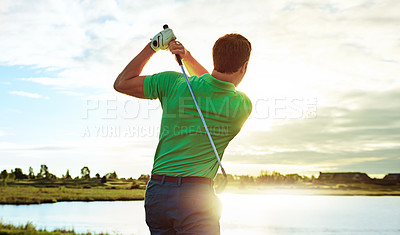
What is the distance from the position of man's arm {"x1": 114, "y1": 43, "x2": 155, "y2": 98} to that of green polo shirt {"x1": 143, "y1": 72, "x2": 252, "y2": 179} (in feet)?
0.36

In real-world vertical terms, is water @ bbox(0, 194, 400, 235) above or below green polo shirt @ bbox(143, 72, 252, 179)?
below

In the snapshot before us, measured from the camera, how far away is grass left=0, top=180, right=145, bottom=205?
76438mm

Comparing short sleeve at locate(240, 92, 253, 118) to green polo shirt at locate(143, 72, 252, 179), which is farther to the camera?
short sleeve at locate(240, 92, 253, 118)

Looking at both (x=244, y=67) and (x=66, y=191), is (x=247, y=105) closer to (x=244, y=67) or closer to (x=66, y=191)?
(x=244, y=67)

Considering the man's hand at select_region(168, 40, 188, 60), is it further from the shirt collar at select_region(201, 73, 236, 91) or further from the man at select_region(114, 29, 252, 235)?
the shirt collar at select_region(201, 73, 236, 91)

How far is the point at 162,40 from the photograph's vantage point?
3.40m

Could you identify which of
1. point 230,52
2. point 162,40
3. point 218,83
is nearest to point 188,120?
point 218,83

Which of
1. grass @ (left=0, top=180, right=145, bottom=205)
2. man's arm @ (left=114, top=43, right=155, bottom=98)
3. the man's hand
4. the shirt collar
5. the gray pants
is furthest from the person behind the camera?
grass @ (left=0, top=180, right=145, bottom=205)

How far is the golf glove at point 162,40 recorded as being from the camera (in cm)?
339

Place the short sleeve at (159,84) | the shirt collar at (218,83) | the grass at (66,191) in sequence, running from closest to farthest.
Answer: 1. the shirt collar at (218,83)
2. the short sleeve at (159,84)
3. the grass at (66,191)

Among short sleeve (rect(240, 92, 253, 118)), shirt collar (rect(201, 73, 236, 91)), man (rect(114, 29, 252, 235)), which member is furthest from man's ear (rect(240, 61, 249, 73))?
short sleeve (rect(240, 92, 253, 118))

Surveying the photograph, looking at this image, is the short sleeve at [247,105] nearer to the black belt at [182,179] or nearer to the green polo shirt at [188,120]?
the green polo shirt at [188,120]

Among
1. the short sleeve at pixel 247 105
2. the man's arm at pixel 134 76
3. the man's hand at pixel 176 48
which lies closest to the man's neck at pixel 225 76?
the short sleeve at pixel 247 105

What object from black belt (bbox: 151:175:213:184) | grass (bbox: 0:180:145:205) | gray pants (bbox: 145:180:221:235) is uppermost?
black belt (bbox: 151:175:213:184)
